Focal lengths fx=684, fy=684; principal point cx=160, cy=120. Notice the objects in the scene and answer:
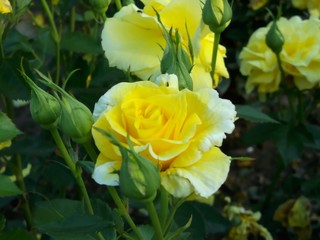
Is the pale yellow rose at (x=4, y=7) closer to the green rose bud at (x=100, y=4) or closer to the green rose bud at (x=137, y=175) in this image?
the green rose bud at (x=100, y=4)

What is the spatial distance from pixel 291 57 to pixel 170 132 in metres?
0.79

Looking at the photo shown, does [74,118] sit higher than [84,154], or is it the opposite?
[74,118]

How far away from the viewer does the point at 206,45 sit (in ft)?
3.33

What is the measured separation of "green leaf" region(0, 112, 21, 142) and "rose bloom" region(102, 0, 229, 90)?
19cm

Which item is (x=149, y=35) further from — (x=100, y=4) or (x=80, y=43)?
(x=80, y=43)

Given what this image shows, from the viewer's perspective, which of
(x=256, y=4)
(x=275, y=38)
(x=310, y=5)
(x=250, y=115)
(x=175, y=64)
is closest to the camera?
(x=175, y=64)

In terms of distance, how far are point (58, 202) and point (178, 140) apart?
1.34 ft

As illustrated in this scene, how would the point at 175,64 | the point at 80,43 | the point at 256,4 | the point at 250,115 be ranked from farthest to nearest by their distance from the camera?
1. the point at 256,4
2. the point at 80,43
3. the point at 250,115
4. the point at 175,64

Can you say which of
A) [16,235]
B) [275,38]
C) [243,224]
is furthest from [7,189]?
[243,224]

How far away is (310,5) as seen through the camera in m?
1.79

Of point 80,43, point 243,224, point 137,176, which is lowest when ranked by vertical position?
point 243,224

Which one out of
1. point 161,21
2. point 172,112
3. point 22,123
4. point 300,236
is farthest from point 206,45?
point 22,123

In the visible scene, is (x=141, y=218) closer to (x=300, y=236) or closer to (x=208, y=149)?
(x=300, y=236)

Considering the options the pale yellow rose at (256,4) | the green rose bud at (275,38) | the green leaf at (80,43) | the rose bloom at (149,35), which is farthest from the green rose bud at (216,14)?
the pale yellow rose at (256,4)
